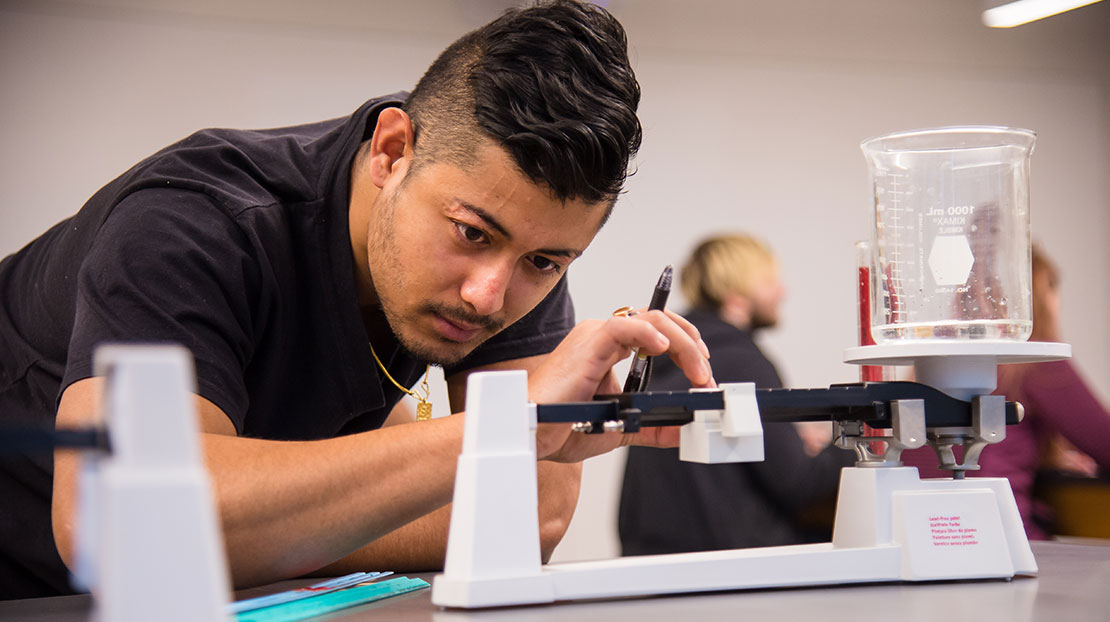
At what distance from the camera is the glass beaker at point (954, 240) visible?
3.77 feet

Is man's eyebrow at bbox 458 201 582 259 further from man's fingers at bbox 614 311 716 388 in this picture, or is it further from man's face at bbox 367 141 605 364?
man's fingers at bbox 614 311 716 388

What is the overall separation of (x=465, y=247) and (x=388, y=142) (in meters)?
0.26

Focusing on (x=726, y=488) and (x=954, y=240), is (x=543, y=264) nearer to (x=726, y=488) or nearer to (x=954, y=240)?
(x=954, y=240)

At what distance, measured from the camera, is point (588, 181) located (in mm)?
1287

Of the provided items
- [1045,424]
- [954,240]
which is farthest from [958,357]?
[1045,424]

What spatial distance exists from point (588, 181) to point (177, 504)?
2.97 ft

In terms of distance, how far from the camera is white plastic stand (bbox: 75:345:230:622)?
0.44 metres

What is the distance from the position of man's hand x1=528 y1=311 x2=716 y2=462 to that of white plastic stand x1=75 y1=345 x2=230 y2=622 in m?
0.64

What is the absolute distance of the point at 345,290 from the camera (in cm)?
140

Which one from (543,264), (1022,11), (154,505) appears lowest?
(154,505)

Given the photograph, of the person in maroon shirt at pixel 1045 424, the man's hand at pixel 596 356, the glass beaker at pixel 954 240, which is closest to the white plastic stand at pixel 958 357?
the glass beaker at pixel 954 240

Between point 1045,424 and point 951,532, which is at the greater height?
point 951,532

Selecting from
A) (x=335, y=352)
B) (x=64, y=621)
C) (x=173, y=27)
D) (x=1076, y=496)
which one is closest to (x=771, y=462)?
(x=1076, y=496)

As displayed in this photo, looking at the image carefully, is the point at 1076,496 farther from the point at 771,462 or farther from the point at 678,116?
the point at 678,116
